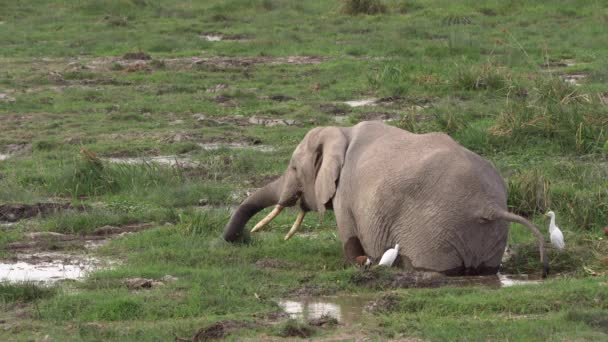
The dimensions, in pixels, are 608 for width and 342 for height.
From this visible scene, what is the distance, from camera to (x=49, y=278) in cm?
824

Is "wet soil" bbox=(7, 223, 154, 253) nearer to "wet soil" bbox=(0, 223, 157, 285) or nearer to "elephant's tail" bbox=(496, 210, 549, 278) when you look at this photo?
"wet soil" bbox=(0, 223, 157, 285)

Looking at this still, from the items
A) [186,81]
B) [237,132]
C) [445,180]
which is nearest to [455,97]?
[237,132]

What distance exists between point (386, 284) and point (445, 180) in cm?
74

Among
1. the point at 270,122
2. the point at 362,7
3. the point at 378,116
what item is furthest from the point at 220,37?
the point at 378,116

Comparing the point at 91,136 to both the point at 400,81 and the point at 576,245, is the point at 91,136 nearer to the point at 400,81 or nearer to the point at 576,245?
the point at 400,81

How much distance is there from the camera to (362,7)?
24.8 meters

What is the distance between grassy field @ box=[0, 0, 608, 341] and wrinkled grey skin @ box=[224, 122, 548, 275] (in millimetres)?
332

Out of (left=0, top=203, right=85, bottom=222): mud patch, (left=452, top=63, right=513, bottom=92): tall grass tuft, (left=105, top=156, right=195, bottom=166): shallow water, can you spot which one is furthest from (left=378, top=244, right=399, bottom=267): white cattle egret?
(left=452, top=63, right=513, bottom=92): tall grass tuft

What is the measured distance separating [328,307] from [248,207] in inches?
74.7

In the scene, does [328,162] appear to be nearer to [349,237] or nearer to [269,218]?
[349,237]

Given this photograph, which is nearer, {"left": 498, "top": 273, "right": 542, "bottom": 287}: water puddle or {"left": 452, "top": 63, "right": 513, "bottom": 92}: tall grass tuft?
{"left": 498, "top": 273, "right": 542, "bottom": 287}: water puddle

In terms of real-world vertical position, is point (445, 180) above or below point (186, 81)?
above

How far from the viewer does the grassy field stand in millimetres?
6957

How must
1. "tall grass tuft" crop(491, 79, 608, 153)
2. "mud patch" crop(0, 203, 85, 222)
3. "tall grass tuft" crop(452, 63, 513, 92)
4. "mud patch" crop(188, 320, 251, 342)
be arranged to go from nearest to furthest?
"mud patch" crop(188, 320, 251, 342) → "mud patch" crop(0, 203, 85, 222) → "tall grass tuft" crop(491, 79, 608, 153) → "tall grass tuft" crop(452, 63, 513, 92)
